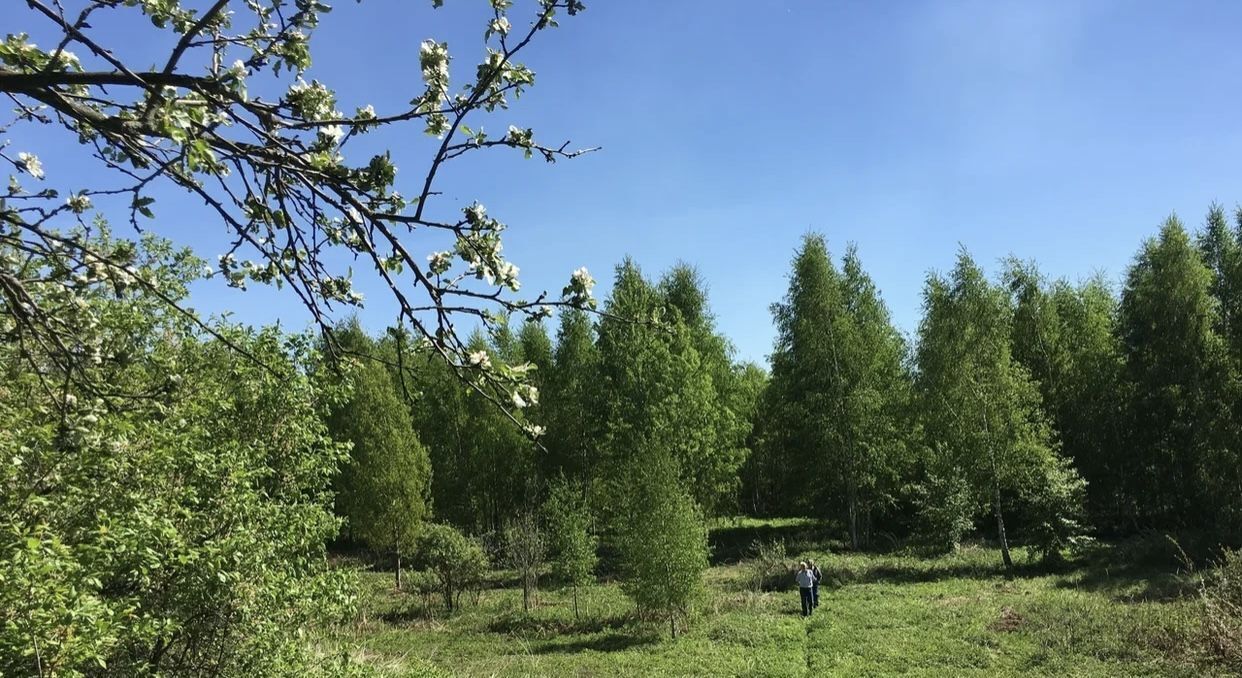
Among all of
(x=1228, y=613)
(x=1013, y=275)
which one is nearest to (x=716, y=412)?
(x=1013, y=275)

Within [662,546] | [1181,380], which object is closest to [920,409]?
[1181,380]

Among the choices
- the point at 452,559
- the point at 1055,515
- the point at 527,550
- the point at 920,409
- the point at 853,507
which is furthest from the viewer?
the point at 853,507

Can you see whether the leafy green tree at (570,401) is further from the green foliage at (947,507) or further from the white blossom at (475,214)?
the white blossom at (475,214)

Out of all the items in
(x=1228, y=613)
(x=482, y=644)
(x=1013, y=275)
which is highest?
(x=1013, y=275)

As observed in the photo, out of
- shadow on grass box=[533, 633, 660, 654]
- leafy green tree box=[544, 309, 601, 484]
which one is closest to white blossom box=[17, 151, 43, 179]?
shadow on grass box=[533, 633, 660, 654]

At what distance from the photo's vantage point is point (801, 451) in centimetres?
2895

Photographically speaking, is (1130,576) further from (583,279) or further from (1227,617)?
(583,279)

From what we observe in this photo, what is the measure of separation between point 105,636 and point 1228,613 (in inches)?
486

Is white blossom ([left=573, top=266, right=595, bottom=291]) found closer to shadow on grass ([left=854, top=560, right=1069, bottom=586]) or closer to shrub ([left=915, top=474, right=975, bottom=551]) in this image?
shadow on grass ([left=854, top=560, right=1069, bottom=586])

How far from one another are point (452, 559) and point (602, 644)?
251 inches

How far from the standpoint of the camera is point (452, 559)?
803 inches

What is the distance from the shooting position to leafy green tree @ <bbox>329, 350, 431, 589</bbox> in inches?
925

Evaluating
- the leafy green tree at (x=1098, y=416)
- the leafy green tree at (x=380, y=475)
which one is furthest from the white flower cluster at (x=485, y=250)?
the leafy green tree at (x=1098, y=416)

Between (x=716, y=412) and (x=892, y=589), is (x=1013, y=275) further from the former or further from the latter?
(x=892, y=589)
